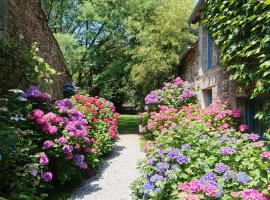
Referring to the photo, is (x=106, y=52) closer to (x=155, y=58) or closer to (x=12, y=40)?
(x=155, y=58)

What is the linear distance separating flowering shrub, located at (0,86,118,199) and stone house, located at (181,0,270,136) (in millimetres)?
3468

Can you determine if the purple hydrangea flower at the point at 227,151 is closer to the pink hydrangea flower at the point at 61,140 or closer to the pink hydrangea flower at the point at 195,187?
the pink hydrangea flower at the point at 195,187

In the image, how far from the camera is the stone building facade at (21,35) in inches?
240

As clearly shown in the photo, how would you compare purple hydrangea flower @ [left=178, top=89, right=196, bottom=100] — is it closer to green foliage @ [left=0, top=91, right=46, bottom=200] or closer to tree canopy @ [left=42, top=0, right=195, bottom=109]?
tree canopy @ [left=42, top=0, right=195, bottom=109]

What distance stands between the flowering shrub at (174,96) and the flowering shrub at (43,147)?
15.8ft

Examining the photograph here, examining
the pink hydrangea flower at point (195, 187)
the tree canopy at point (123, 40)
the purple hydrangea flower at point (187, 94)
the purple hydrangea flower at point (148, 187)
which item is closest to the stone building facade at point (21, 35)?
the purple hydrangea flower at point (148, 187)

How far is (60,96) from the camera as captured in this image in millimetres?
10562

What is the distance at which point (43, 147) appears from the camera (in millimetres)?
5555

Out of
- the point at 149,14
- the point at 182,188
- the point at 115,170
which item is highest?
the point at 149,14

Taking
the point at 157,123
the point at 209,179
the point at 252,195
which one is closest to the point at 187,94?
the point at 157,123

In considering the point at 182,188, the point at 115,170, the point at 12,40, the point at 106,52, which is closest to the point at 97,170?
the point at 115,170

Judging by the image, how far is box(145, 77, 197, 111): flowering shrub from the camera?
11.4m

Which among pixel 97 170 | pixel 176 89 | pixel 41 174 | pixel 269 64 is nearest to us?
pixel 269 64

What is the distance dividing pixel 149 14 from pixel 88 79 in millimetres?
5506
